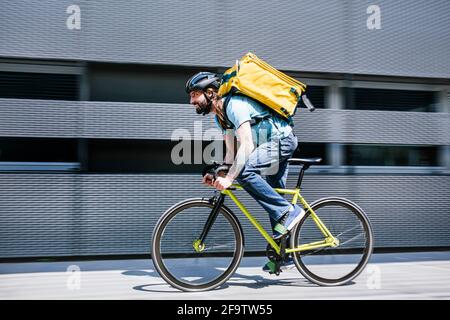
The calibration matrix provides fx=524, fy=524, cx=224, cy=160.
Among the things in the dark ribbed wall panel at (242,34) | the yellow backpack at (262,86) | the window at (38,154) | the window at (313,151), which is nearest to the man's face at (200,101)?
the yellow backpack at (262,86)

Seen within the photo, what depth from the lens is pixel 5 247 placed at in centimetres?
588

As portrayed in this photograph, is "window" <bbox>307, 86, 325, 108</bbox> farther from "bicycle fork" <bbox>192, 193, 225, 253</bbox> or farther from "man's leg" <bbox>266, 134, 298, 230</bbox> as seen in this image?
"bicycle fork" <bbox>192, 193, 225, 253</bbox>

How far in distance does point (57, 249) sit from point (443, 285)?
4113 mm

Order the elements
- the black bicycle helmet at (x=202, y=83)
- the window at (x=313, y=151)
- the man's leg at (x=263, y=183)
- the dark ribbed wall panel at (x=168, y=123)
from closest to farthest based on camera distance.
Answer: the man's leg at (x=263, y=183) < the black bicycle helmet at (x=202, y=83) < the dark ribbed wall panel at (x=168, y=123) < the window at (x=313, y=151)

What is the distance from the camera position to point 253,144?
4258 millimetres

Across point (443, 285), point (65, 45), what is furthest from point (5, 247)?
point (443, 285)

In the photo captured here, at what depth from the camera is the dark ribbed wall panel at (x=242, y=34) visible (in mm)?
6133

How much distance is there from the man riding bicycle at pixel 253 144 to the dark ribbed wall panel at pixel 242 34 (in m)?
2.22

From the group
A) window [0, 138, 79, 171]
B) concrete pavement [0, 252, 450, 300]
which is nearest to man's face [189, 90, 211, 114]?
concrete pavement [0, 252, 450, 300]

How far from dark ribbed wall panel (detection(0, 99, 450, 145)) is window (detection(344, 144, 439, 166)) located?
110 millimetres

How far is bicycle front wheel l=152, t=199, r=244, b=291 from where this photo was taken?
163 inches

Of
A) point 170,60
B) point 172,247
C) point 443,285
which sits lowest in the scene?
point 443,285

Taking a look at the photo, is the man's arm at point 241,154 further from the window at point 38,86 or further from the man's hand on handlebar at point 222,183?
the window at point 38,86
